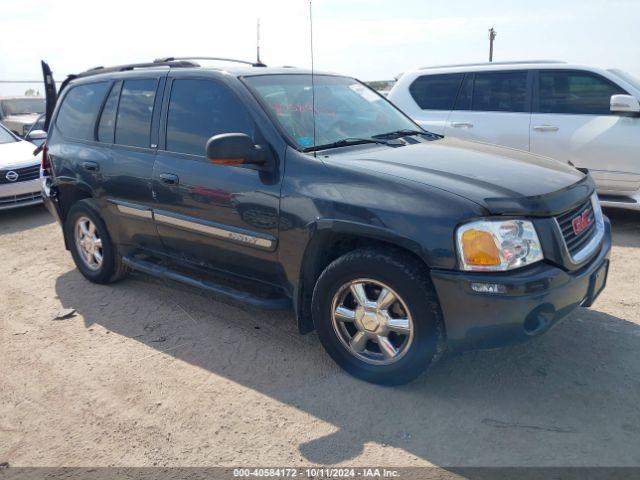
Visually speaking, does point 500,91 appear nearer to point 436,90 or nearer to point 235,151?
point 436,90

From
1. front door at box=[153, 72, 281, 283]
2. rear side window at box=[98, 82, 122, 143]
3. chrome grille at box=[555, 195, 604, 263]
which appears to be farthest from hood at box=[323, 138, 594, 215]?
rear side window at box=[98, 82, 122, 143]

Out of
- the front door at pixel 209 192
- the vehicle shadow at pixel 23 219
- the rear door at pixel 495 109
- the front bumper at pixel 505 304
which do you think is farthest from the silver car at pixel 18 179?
the front bumper at pixel 505 304

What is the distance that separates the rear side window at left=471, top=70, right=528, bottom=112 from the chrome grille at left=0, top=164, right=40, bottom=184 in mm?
6169

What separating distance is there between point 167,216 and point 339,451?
2.18 meters

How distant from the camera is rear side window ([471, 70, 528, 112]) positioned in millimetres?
6918

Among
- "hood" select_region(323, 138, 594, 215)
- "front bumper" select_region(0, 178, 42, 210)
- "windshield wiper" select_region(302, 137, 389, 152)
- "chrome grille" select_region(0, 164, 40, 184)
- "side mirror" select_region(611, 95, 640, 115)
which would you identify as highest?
"side mirror" select_region(611, 95, 640, 115)

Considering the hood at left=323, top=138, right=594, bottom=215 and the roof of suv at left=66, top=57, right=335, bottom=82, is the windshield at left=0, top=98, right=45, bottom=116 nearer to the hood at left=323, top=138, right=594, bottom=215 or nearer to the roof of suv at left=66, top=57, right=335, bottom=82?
the roof of suv at left=66, top=57, right=335, bottom=82

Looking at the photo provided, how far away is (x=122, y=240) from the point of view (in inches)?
187

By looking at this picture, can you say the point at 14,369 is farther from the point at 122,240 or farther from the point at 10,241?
the point at 10,241

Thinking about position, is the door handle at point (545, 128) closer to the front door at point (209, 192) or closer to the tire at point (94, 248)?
the front door at point (209, 192)

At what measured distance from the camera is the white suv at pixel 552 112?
632 cm

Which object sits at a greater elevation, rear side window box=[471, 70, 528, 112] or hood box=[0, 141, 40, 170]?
rear side window box=[471, 70, 528, 112]

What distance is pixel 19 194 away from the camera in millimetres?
8156

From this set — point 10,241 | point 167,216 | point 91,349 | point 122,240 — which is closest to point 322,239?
point 167,216
